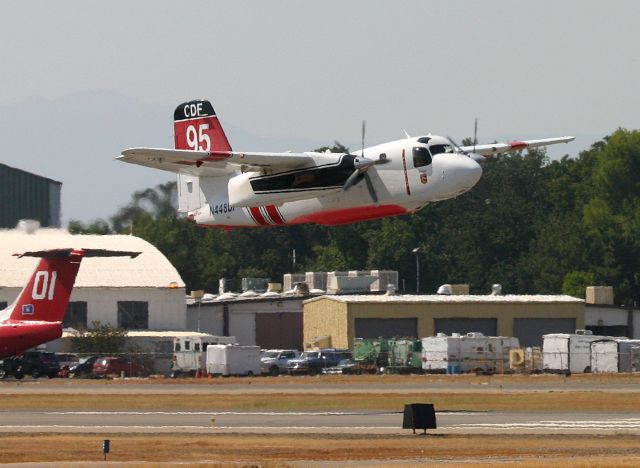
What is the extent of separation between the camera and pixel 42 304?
8656 cm

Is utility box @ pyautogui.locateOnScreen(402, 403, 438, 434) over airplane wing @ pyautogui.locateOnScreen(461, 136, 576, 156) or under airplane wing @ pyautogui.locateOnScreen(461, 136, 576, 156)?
under

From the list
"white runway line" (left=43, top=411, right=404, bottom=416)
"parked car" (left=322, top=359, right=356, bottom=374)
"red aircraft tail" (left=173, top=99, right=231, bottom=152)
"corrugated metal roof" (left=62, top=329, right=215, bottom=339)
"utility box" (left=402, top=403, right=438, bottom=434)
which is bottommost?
"white runway line" (left=43, top=411, right=404, bottom=416)

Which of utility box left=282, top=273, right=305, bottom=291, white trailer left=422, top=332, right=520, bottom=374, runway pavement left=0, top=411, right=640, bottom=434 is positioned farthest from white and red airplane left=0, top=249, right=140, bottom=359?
utility box left=282, top=273, right=305, bottom=291

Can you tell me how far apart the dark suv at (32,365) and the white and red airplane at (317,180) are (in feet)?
101

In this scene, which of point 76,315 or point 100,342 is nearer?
point 100,342

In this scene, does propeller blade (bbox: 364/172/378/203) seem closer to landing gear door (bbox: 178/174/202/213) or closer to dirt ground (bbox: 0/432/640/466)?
landing gear door (bbox: 178/174/202/213)

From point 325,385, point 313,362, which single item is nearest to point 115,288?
point 313,362

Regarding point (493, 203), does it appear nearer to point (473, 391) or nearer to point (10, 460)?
point (473, 391)

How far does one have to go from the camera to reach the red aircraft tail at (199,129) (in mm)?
71750

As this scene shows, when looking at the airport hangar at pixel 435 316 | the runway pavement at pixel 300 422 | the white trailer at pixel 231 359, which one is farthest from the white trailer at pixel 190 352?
the runway pavement at pixel 300 422

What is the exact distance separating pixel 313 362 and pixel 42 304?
75.6 ft

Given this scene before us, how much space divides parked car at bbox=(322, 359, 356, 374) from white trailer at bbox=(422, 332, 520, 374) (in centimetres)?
498

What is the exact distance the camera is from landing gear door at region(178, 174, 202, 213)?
224 ft

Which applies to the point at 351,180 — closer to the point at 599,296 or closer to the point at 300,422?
the point at 300,422
